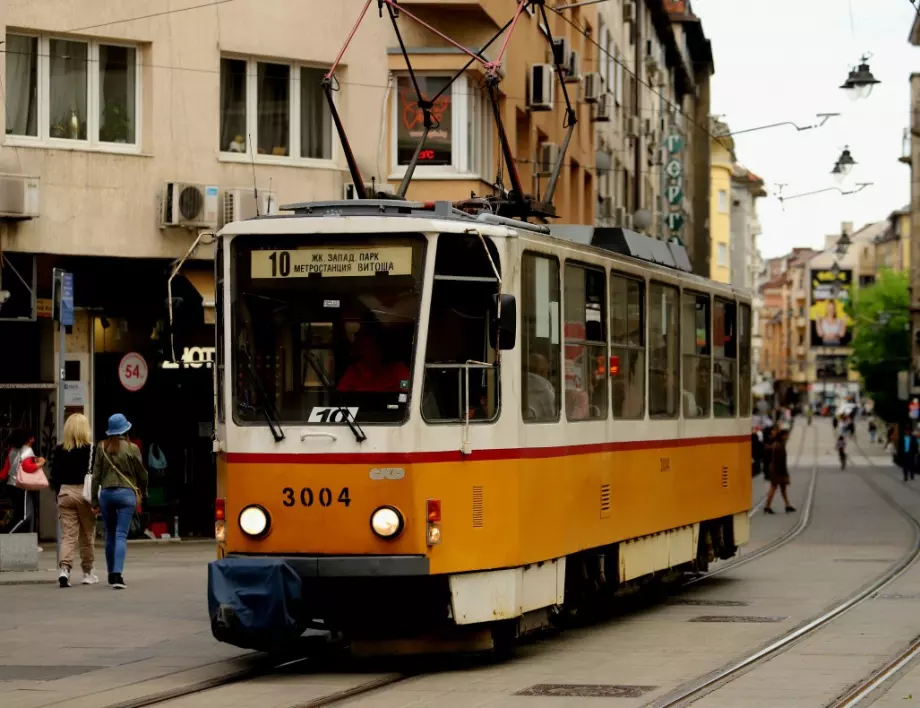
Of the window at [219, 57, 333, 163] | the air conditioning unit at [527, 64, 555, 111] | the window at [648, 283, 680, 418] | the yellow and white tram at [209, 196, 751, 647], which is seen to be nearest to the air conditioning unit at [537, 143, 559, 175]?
the air conditioning unit at [527, 64, 555, 111]

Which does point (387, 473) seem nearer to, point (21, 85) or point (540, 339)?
point (540, 339)

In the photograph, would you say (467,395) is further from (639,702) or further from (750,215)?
(750,215)

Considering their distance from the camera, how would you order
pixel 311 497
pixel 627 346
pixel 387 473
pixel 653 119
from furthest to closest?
pixel 653 119 < pixel 627 346 < pixel 311 497 < pixel 387 473

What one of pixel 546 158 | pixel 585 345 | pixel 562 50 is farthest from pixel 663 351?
pixel 546 158

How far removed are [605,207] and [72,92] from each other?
23.8m

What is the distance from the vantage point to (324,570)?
38.7 ft

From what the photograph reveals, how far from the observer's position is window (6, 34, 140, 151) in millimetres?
23188

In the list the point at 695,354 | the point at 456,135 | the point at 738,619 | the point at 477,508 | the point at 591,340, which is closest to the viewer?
the point at 477,508

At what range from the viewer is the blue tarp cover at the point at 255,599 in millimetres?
11664

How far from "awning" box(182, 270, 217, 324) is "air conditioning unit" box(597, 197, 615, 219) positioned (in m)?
20.7

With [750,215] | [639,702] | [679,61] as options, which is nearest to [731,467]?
[639,702]

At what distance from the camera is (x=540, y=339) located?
1301 centimetres

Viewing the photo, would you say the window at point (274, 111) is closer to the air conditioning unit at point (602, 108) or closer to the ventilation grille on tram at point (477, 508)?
the ventilation grille on tram at point (477, 508)

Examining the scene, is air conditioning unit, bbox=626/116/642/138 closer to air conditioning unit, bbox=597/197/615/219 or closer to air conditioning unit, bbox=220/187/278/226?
air conditioning unit, bbox=597/197/615/219
